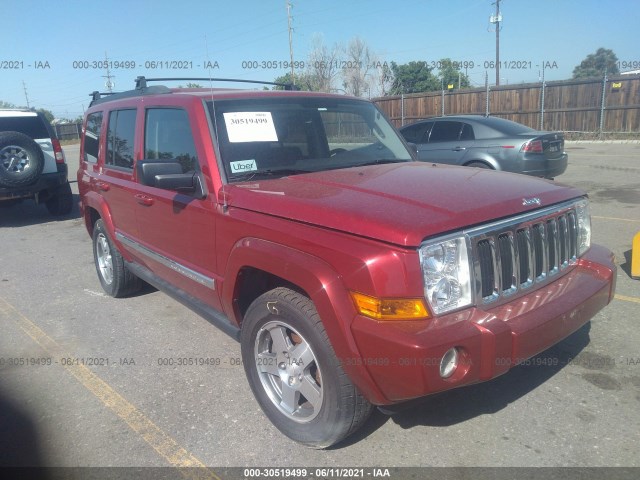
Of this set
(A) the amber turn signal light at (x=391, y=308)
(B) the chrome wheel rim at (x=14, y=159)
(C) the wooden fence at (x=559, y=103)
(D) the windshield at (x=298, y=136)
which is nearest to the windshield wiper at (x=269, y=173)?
(D) the windshield at (x=298, y=136)

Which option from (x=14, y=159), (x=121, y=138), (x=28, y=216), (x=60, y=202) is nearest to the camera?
(x=121, y=138)

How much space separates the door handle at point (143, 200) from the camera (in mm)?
3902

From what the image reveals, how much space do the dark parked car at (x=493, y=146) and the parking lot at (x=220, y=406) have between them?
4.39m

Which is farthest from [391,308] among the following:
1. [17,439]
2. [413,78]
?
[413,78]

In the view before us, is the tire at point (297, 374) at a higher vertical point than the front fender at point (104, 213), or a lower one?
lower

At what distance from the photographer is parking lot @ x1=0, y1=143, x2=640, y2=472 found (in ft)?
9.00

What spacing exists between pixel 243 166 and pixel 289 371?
4.29 ft

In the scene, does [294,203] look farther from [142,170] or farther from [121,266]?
[121,266]

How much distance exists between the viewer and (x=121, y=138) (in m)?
4.54

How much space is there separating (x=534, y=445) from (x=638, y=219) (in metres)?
5.99

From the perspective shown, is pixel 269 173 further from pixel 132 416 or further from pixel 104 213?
pixel 104 213

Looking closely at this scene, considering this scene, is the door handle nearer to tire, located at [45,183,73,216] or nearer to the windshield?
the windshield

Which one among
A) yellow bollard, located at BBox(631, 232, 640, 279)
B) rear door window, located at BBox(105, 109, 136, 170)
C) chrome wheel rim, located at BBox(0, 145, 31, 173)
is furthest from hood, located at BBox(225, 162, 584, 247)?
chrome wheel rim, located at BBox(0, 145, 31, 173)

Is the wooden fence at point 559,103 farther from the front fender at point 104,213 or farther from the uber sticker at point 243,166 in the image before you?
the uber sticker at point 243,166
